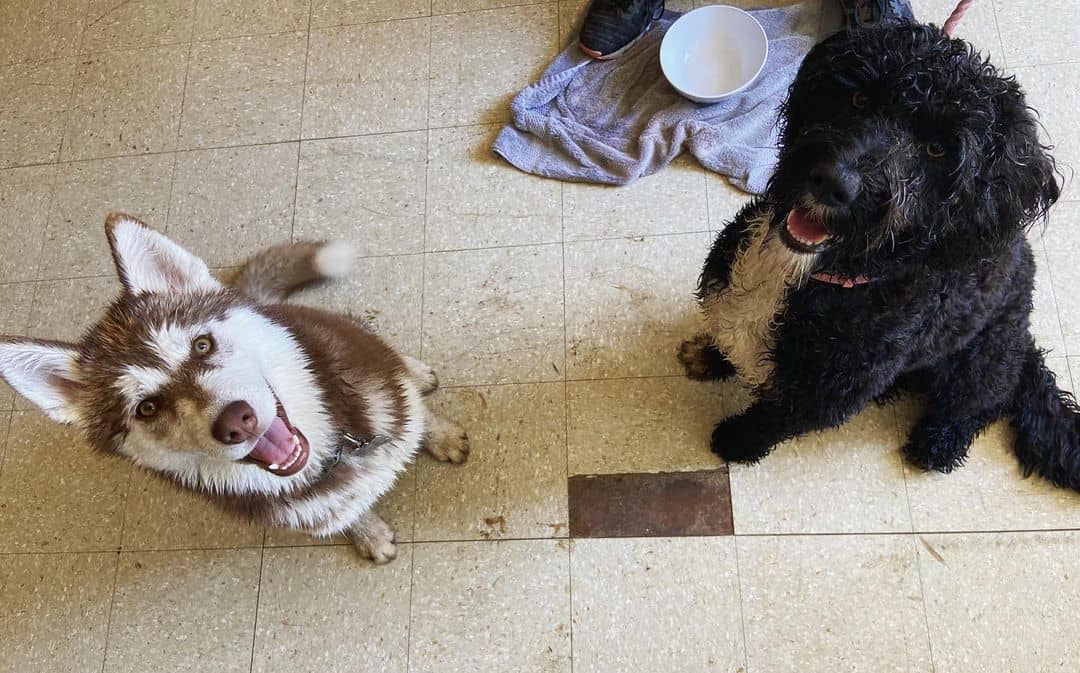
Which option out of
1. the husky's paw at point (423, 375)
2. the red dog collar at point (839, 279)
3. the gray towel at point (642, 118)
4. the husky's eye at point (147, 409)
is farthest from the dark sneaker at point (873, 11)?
the husky's eye at point (147, 409)

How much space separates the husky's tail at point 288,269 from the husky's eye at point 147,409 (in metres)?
0.78

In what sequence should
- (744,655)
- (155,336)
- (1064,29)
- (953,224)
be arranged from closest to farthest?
(953,224) → (155,336) → (744,655) → (1064,29)

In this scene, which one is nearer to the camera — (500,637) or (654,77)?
(500,637)

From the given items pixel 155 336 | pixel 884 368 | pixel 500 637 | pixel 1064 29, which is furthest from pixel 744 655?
pixel 1064 29

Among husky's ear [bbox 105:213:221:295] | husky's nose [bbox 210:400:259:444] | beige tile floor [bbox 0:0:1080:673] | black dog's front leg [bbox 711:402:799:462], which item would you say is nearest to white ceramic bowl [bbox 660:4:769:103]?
beige tile floor [bbox 0:0:1080:673]

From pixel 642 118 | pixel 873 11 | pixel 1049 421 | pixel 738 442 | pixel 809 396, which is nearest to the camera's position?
pixel 809 396

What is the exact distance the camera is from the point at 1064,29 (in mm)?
2604

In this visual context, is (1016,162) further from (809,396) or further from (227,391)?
(227,391)

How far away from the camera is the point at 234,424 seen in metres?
1.39

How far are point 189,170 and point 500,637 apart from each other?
228 centimetres

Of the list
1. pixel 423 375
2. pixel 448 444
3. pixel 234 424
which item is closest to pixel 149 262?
pixel 234 424

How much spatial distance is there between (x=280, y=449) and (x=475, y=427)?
0.87m

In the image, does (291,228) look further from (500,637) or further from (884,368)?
(884,368)

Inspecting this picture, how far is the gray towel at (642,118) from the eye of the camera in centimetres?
254
